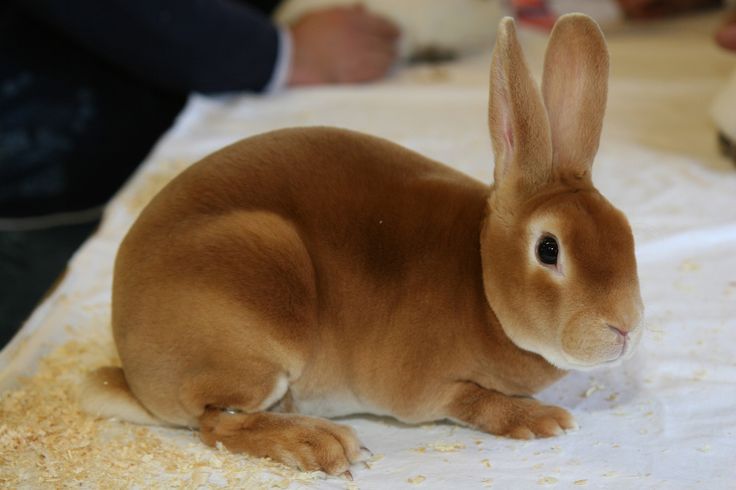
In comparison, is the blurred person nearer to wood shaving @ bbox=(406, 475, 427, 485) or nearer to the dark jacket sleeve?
the dark jacket sleeve

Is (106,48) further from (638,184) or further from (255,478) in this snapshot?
(255,478)

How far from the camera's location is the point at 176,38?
2.28 meters

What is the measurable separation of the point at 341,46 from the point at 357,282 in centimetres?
141

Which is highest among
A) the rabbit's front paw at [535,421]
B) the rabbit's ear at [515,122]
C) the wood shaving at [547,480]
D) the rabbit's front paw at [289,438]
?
the rabbit's ear at [515,122]

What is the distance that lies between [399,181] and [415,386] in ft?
0.87

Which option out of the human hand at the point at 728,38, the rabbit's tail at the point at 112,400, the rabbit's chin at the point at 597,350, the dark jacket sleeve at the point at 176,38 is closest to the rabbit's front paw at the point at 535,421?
the rabbit's chin at the point at 597,350

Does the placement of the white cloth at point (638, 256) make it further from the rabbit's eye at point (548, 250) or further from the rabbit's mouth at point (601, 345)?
the rabbit's eye at point (548, 250)

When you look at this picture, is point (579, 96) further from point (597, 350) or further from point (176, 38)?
point (176, 38)

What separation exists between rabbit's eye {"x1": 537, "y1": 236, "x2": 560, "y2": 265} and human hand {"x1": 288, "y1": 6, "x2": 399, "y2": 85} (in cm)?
149

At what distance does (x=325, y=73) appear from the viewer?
2496 mm

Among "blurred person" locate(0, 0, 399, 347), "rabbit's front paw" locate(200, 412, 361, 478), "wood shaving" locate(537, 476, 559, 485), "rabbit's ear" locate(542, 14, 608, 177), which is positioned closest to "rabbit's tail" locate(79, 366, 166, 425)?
"rabbit's front paw" locate(200, 412, 361, 478)

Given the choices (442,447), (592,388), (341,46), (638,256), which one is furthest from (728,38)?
(442,447)

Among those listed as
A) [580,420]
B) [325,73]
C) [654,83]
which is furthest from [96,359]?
[654,83]

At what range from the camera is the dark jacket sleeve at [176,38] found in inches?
87.7
